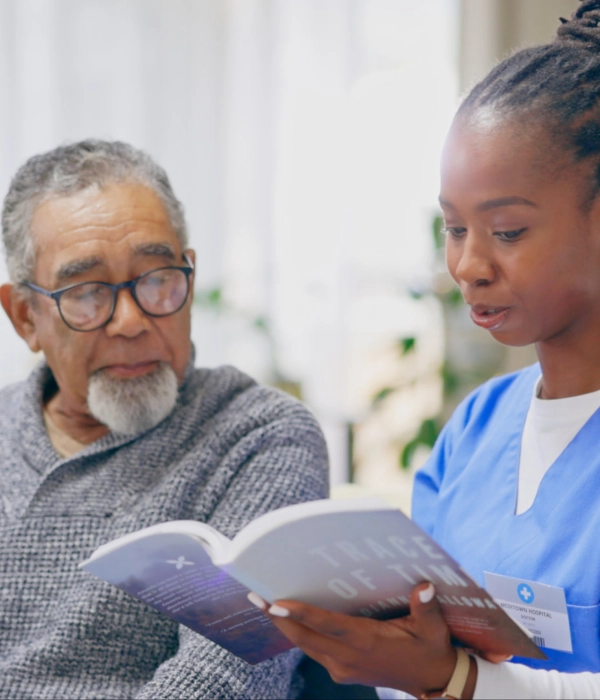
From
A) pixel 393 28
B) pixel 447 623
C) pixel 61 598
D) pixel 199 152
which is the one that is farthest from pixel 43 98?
pixel 447 623

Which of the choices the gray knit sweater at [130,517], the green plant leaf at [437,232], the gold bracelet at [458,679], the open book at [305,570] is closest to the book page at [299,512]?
the open book at [305,570]

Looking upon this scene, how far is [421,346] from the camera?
332 cm

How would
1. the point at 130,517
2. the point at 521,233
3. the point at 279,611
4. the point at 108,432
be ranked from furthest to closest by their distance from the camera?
the point at 108,432 < the point at 130,517 < the point at 521,233 < the point at 279,611

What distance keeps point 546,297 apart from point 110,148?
872 mm

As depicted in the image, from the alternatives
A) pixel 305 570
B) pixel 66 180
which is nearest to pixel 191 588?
pixel 305 570

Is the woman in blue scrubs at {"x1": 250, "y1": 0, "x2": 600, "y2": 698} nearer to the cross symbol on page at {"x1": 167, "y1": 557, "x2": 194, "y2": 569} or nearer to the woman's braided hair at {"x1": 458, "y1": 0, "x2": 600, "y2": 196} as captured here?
the woman's braided hair at {"x1": 458, "y1": 0, "x2": 600, "y2": 196}

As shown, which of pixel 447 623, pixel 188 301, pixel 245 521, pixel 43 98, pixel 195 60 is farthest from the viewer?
pixel 195 60

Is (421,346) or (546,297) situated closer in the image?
(546,297)

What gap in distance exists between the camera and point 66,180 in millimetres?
1432

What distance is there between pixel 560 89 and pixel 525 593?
58 centimetres

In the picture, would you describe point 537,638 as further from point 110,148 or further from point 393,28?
point 393,28

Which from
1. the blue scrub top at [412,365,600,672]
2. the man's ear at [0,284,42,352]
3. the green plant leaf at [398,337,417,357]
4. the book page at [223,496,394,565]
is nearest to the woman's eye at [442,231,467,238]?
the blue scrub top at [412,365,600,672]

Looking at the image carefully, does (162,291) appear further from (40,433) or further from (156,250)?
(40,433)

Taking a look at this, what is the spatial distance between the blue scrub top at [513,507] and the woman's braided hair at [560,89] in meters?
0.33
